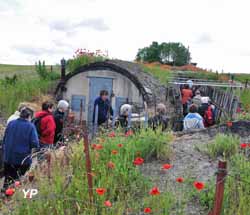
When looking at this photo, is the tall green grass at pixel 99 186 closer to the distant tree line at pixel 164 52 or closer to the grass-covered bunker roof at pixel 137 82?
the grass-covered bunker roof at pixel 137 82

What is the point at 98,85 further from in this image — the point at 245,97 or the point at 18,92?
the point at 245,97

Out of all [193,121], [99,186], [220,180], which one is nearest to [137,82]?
[193,121]

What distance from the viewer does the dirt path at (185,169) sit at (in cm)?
466

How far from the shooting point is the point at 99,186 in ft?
14.4

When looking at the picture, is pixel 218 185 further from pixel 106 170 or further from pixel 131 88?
pixel 131 88

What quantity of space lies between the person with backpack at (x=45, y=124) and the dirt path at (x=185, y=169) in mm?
2117

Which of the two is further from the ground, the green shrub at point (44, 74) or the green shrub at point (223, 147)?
the green shrub at point (44, 74)

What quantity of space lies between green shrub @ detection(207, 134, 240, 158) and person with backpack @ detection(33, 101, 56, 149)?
2702 mm

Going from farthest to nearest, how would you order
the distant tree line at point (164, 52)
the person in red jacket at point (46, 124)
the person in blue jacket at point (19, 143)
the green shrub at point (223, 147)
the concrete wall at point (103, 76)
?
the distant tree line at point (164, 52), the concrete wall at point (103, 76), the person in red jacket at point (46, 124), the person in blue jacket at point (19, 143), the green shrub at point (223, 147)

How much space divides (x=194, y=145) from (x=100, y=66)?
28.7 ft

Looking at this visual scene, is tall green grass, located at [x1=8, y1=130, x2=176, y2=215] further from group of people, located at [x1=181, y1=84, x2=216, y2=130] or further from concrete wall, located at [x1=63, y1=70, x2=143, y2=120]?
concrete wall, located at [x1=63, y1=70, x2=143, y2=120]

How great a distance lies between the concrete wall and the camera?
14692 mm

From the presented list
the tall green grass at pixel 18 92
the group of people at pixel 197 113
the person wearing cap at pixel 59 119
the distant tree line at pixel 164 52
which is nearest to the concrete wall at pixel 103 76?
the tall green grass at pixel 18 92

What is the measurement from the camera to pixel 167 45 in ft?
151
